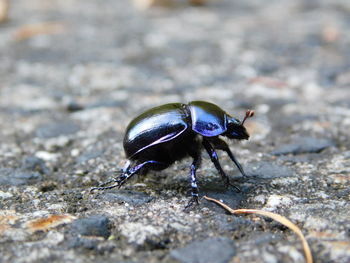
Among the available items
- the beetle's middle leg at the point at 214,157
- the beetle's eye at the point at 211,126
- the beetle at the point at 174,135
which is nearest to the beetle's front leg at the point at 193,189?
the beetle at the point at 174,135

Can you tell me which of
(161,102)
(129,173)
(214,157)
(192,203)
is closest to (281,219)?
(192,203)

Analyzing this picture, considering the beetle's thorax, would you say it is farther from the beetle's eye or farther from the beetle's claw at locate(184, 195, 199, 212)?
the beetle's claw at locate(184, 195, 199, 212)

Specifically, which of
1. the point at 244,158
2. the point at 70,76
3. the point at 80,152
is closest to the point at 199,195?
the point at 244,158

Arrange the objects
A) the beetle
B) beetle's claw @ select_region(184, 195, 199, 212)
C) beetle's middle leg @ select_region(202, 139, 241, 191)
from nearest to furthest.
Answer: beetle's claw @ select_region(184, 195, 199, 212) < the beetle < beetle's middle leg @ select_region(202, 139, 241, 191)

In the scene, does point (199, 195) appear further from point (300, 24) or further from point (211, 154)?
point (300, 24)

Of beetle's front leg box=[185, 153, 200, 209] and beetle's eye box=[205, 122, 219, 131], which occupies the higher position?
beetle's eye box=[205, 122, 219, 131]

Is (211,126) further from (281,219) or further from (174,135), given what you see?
(281,219)

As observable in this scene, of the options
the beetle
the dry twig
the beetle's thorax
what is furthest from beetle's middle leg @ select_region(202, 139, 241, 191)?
the dry twig
